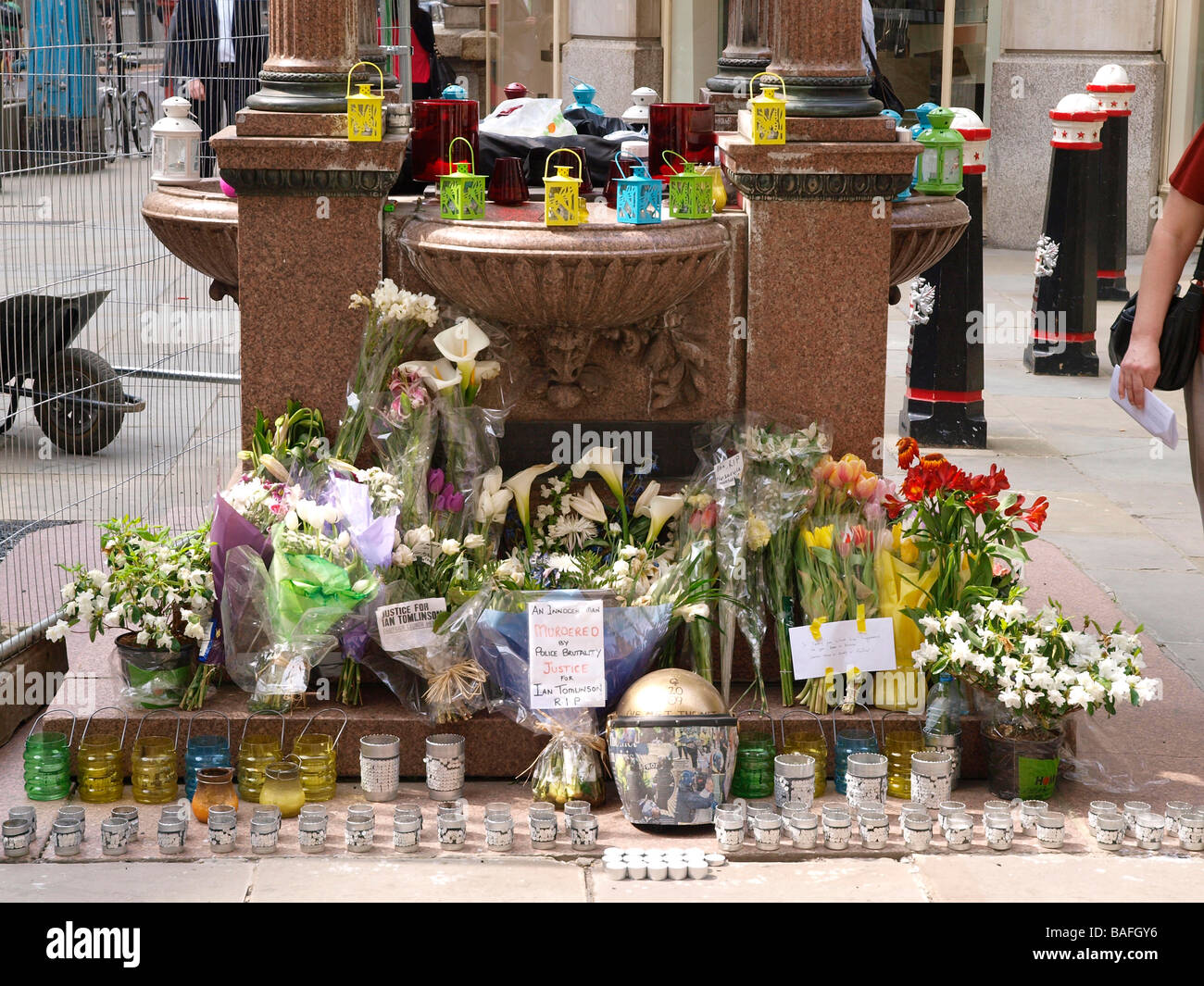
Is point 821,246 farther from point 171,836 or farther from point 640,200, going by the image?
point 171,836

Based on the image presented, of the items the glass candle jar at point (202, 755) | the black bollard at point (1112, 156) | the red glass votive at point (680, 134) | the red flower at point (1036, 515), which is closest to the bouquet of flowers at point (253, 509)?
the glass candle jar at point (202, 755)

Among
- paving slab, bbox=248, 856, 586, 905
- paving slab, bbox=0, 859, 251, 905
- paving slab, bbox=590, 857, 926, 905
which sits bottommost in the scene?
paving slab, bbox=590, 857, 926, 905

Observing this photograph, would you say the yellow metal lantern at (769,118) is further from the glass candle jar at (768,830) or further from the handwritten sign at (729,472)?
the glass candle jar at (768,830)

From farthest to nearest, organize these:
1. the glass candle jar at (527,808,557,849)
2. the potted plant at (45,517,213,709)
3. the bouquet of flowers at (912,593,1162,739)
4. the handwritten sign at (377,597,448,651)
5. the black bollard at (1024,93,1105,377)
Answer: the black bollard at (1024,93,1105,377), the potted plant at (45,517,213,709), the handwritten sign at (377,597,448,651), the bouquet of flowers at (912,593,1162,739), the glass candle jar at (527,808,557,849)

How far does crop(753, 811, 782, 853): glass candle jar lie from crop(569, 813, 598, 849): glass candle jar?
0.38 m

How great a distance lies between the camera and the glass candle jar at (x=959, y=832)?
147 inches

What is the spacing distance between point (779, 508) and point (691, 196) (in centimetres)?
91

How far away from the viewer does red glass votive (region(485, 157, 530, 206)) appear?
4.80m

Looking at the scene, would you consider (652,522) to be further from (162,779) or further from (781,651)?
(162,779)

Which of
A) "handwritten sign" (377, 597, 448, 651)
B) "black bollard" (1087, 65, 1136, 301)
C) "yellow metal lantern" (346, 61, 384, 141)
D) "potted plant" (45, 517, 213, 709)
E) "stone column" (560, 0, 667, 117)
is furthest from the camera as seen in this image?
"stone column" (560, 0, 667, 117)

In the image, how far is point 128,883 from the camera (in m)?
3.51

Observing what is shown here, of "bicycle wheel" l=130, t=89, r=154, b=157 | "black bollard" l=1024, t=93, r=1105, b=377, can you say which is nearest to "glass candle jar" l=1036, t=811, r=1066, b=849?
"bicycle wheel" l=130, t=89, r=154, b=157

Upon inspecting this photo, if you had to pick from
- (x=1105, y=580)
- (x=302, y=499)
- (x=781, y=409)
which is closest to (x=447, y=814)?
(x=302, y=499)

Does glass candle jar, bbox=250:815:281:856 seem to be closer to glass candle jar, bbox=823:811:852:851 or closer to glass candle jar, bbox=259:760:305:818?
glass candle jar, bbox=259:760:305:818
